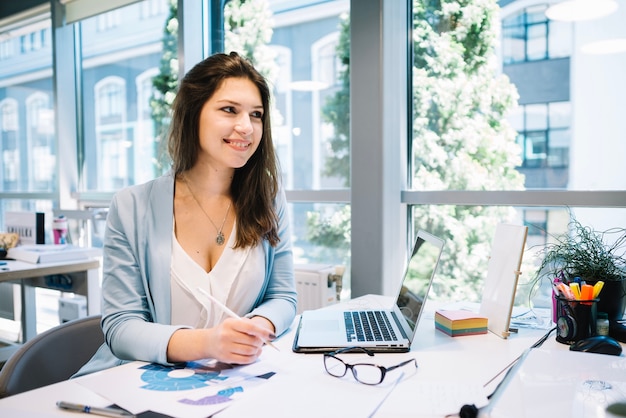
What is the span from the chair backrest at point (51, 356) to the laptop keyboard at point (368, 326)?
0.72 metres

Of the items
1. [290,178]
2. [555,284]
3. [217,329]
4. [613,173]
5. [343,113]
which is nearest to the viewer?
[217,329]

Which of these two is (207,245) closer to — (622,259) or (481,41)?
(622,259)

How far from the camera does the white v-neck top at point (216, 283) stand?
52.5 inches

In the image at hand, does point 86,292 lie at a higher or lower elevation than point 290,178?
lower

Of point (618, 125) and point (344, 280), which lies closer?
point (618, 125)

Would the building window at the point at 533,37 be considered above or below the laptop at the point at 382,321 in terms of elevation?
above

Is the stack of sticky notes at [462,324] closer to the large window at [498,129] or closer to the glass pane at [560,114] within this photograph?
the large window at [498,129]

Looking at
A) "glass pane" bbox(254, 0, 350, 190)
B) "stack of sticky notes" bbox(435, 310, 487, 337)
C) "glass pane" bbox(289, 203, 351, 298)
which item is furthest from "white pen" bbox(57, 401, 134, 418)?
"glass pane" bbox(254, 0, 350, 190)

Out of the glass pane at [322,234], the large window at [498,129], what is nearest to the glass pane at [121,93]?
the glass pane at [322,234]

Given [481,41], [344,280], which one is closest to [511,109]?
[481,41]

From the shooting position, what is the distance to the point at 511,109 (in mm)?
2168

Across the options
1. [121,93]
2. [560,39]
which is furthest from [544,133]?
[121,93]

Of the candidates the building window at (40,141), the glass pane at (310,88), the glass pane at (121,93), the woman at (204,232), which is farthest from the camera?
the building window at (40,141)

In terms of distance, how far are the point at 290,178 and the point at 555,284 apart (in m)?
1.74
